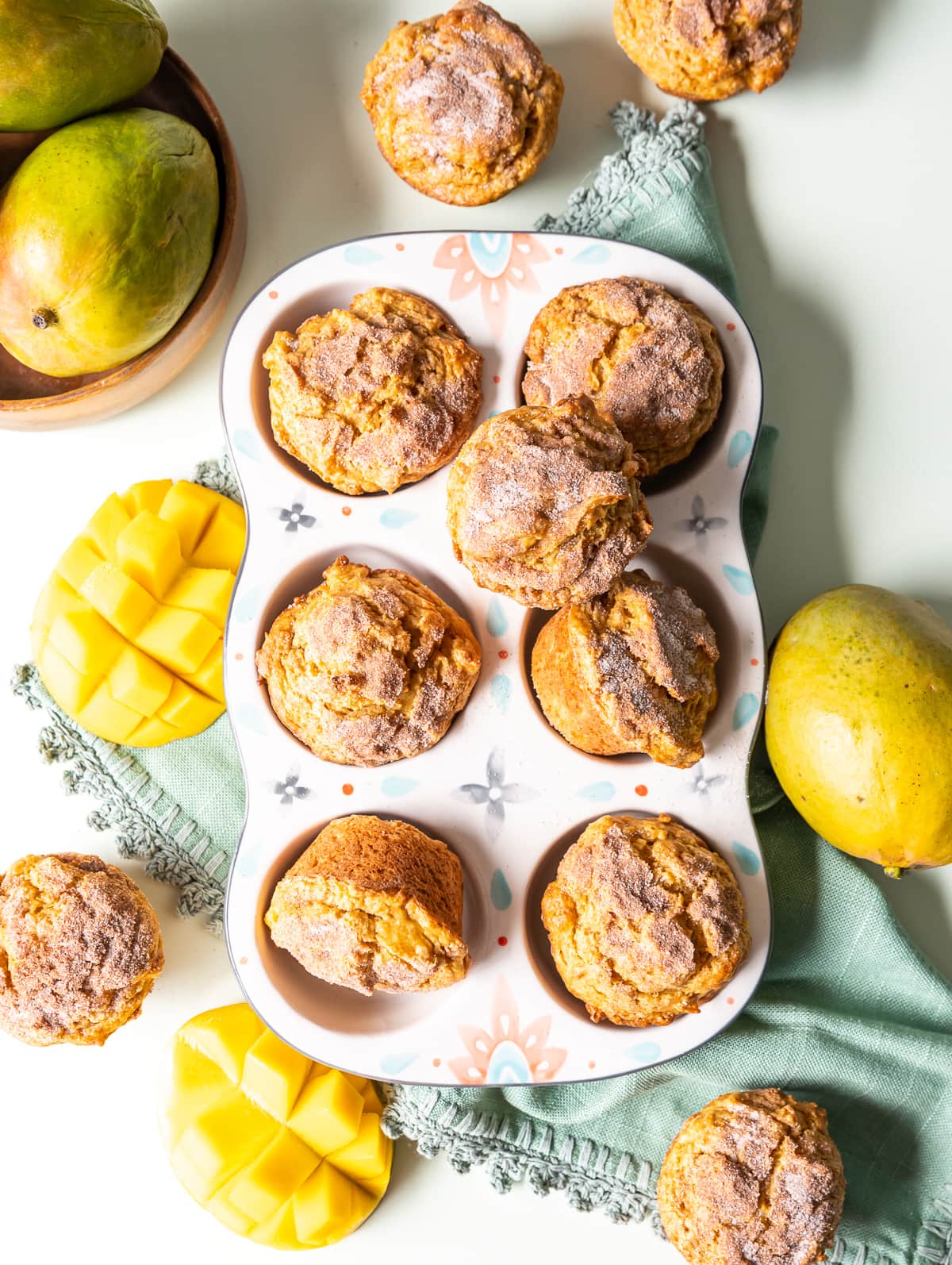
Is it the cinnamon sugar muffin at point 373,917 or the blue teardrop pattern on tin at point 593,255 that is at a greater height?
the blue teardrop pattern on tin at point 593,255

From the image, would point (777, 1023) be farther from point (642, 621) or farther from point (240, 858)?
point (240, 858)

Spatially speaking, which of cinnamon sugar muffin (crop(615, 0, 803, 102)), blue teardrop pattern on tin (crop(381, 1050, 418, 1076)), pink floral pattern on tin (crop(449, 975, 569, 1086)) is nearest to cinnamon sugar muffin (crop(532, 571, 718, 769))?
pink floral pattern on tin (crop(449, 975, 569, 1086))

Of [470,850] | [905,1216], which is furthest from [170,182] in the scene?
[905,1216]

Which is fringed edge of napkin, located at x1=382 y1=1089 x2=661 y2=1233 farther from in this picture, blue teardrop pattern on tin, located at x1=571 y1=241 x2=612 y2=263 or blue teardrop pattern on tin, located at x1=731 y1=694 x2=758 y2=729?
blue teardrop pattern on tin, located at x1=571 y1=241 x2=612 y2=263

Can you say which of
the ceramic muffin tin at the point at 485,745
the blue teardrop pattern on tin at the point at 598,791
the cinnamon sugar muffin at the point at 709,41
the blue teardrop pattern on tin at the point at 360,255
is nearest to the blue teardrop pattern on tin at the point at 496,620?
the ceramic muffin tin at the point at 485,745

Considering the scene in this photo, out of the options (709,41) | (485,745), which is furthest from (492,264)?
(485,745)

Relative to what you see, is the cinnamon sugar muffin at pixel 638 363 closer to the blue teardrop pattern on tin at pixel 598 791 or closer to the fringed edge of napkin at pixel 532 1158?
the blue teardrop pattern on tin at pixel 598 791
